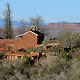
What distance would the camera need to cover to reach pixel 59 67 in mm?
20266

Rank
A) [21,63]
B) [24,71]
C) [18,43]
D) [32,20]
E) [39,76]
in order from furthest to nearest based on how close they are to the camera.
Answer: [32,20]
[18,43]
[21,63]
[24,71]
[39,76]

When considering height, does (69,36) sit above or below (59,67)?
above

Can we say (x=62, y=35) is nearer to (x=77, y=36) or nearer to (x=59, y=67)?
(x=77, y=36)

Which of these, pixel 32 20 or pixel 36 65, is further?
pixel 32 20

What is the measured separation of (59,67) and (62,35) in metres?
17.4

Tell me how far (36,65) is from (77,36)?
15.4 m

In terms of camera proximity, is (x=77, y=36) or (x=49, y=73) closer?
(x=49, y=73)

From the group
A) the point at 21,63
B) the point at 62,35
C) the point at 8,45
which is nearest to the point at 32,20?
the point at 8,45

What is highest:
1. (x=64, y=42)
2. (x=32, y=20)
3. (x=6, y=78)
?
(x=32, y=20)

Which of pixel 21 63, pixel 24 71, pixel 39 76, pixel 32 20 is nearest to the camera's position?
pixel 39 76

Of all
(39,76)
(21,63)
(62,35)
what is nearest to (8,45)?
(62,35)

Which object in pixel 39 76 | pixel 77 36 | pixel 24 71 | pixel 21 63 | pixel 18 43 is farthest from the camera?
pixel 18 43

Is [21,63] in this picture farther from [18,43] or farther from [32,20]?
[32,20]

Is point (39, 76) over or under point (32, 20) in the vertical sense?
under
